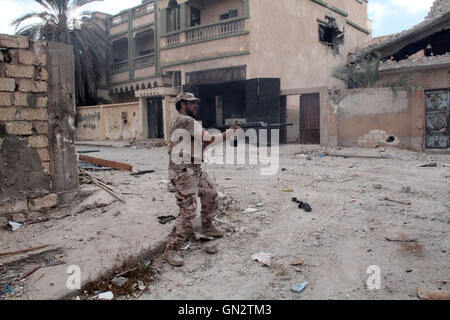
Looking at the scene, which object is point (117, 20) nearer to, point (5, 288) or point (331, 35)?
point (331, 35)

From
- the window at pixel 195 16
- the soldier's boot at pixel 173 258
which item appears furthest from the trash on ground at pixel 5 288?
the window at pixel 195 16

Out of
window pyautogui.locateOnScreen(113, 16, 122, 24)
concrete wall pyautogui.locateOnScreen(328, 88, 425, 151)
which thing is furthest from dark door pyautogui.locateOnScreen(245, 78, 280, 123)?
window pyautogui.locateOnScreen(113, 16, 122, 24)

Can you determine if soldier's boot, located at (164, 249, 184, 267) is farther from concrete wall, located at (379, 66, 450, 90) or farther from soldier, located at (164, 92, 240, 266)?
concrete wall, located at (379, 66, 450, 90)

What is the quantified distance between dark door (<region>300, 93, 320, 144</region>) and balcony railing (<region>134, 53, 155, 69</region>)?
897 cm

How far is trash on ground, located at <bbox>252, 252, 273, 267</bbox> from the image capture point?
315cm

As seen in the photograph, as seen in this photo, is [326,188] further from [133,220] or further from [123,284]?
[123,284]

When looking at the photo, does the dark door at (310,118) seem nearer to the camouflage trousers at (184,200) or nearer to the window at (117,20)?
the camouflage trousers at (184,200)

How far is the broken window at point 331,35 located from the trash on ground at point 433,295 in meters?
15.5

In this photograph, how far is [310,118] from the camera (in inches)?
471

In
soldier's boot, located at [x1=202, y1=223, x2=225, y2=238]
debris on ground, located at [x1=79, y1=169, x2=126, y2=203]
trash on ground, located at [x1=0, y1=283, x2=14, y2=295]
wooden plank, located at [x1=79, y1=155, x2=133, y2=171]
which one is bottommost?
trash on ground, located at [x1=0, y1=283, x2=14, y2=295]

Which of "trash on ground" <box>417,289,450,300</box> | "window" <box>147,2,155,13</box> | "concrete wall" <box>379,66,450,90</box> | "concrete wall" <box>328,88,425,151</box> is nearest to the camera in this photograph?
"trash on ground" <box>417,289,450,300</box>

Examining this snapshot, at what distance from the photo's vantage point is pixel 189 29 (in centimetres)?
1411

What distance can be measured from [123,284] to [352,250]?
6.84ft

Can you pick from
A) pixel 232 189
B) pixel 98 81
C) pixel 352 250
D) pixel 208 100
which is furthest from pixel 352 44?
pixel 352 250
